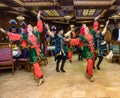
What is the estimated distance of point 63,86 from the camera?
4.68 meters

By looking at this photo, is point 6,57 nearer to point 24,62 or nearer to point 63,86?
point 24,62

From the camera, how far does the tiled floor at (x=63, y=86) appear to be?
407 cm

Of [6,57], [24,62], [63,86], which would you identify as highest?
[6,57]

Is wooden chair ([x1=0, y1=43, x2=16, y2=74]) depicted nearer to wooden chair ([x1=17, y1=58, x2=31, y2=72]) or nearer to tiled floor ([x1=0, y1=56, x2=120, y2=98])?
tiled floor ([x1=0, y1=56, x2=120, y2=98])

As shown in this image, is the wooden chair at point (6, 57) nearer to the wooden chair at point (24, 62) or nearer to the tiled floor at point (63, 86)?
the tiled floor at point (63, 86)

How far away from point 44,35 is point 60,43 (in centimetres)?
735

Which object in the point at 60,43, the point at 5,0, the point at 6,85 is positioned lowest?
the point at 6,85

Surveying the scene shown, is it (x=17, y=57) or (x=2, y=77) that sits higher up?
(x=17, y=57)

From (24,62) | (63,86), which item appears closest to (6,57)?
(24,62)

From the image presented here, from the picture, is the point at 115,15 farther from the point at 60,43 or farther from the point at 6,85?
the point at 6,85

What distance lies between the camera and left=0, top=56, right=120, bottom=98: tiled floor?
4.07m

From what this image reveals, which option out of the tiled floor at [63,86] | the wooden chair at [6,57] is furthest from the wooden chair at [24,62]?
the wooden chair at [6,57]

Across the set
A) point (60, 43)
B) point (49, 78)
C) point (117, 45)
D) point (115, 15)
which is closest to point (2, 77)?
point (49, 78)

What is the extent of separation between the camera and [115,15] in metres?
10.7
